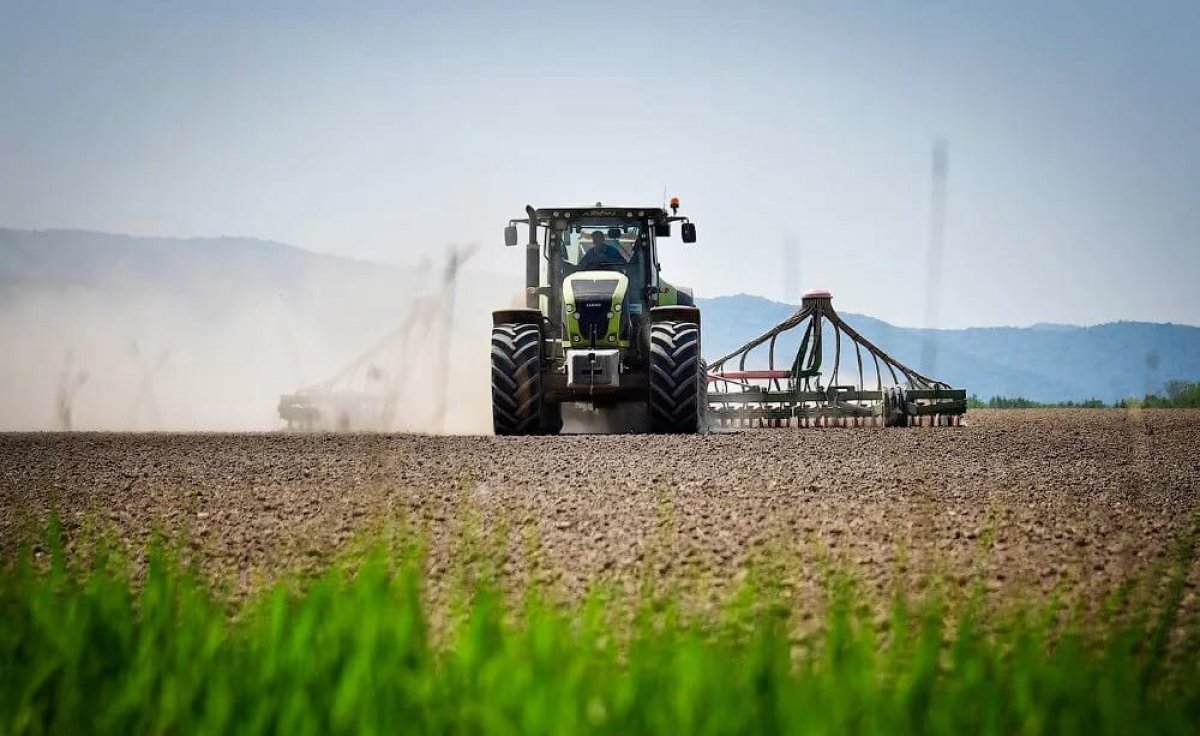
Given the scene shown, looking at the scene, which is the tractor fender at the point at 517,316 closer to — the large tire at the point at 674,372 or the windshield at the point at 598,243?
the windshield at the point at 598,243

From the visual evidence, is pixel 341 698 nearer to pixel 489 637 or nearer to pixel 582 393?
pixel 489 637

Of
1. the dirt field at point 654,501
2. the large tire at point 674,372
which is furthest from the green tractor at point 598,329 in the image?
the dirt field at point 654,501

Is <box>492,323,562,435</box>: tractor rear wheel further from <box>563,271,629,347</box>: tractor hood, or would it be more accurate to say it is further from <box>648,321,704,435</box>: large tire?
<box>648,321,704,435</box>: large tire

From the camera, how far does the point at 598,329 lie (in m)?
13.8

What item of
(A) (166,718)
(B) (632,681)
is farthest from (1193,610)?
(A) (166,718)

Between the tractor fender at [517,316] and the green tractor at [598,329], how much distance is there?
1 centimetres

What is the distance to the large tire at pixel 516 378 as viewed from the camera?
43.8 ft

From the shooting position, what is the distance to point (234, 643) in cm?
297

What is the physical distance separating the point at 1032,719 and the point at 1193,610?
6.80 feet

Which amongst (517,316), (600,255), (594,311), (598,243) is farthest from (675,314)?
(517,316)

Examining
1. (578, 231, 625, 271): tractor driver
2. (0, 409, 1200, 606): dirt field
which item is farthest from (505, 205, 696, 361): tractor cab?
(0, 409, 1200, 606): dirt field

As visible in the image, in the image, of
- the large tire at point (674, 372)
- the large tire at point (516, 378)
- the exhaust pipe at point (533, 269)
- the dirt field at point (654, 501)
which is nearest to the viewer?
the dirt field at point (654, 501)

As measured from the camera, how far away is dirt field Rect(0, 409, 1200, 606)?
194 inches

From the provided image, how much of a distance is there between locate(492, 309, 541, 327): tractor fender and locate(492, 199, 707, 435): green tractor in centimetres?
1
